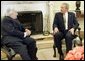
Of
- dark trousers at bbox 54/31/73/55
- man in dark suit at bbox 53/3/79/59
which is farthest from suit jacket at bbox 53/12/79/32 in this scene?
dark trousers at bbox 54/31/73/55

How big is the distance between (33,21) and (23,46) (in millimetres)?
1562

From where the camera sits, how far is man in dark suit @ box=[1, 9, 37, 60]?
3.67 m

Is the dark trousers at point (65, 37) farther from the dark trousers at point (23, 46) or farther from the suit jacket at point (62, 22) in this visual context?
the dark trousers at point (23, 46)

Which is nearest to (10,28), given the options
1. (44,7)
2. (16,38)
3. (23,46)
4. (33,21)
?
(16,38)

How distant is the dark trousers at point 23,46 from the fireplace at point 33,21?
1.24m

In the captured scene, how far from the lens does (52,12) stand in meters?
5.18

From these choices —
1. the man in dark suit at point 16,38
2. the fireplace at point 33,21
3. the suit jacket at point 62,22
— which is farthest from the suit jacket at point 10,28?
the fireplace at point 33,21

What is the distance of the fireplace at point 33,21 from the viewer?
200 inches

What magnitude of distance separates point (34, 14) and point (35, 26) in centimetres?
28

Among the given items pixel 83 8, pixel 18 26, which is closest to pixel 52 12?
pixel 83 8

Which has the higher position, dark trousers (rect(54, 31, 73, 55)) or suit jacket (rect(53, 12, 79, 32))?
suit jacket (rect(53, 12, 79, 32))

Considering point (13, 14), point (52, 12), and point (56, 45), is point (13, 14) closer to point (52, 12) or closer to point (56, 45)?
point (56, 45)

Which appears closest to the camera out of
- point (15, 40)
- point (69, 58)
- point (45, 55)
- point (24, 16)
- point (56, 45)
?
point (69, 58)

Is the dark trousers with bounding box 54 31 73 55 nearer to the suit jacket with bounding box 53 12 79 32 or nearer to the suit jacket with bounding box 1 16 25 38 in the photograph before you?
the suit jacket with bounding box 53 12 79 32
